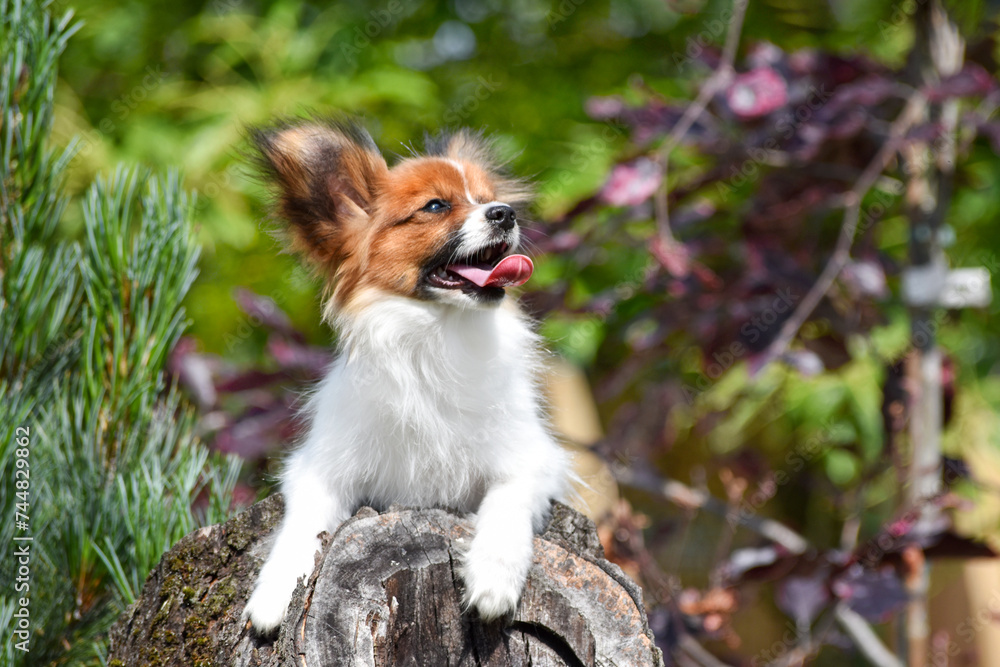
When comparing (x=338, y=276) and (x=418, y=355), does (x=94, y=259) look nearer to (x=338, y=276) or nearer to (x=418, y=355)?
(x=338, y=276)

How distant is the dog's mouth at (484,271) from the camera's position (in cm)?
191

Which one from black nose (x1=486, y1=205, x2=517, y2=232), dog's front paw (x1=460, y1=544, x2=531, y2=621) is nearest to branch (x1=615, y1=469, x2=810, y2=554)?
black nose (x1=486, y1=205, x2=517, y2=232)

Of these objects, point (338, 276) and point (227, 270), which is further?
point (227, 270)

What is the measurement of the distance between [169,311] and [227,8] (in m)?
2.98

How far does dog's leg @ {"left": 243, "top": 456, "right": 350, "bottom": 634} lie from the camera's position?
1604 millimetres

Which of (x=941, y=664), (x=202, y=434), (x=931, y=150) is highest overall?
(x=931, y=150)

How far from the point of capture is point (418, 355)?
2031 millimetres

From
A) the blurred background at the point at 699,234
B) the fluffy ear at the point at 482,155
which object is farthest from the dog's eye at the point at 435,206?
the blurred background at the point at 699,234

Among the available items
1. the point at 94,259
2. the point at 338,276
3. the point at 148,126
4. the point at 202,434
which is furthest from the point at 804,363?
the point at 148,126

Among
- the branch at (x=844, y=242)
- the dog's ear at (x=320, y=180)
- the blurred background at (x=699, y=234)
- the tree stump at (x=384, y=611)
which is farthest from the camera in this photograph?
the blurred background at (x=699, y=234)

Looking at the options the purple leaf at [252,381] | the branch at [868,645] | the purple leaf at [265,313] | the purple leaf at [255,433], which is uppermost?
the purple leaf at [265,313]

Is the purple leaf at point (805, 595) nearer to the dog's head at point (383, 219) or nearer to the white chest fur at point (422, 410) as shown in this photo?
the white chest fur at point (422, 410)

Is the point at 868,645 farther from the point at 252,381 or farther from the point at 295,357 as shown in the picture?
the point at 252,381

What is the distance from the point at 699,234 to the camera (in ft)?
10.1
